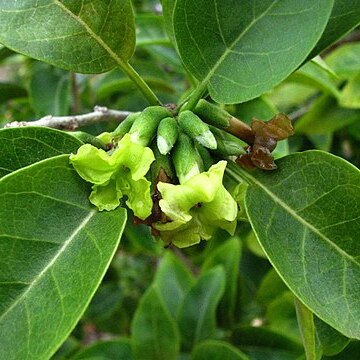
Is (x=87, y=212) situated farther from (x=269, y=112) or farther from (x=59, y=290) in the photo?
(x=269, y=112)

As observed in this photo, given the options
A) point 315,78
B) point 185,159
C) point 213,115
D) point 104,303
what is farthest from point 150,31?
point 104,303

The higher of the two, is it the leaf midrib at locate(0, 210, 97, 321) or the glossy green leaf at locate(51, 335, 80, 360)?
the leaf midrib at locate(0, 210, 97, 321)

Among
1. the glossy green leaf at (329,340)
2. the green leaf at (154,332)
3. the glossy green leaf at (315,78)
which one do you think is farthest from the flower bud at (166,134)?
the green leaf at (154,332)

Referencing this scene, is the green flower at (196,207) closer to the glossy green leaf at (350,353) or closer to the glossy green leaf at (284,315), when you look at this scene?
the glossy green leaf at (350,353)

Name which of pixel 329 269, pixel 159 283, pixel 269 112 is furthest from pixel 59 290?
pixel 159 283

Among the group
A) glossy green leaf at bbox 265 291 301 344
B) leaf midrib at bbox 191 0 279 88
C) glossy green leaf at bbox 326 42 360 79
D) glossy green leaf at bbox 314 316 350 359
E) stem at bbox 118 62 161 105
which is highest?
leaf midrib at bbox 191 0 279 88

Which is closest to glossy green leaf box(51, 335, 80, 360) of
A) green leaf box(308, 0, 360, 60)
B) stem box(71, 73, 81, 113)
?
stem box(71, 73, 81, 113)

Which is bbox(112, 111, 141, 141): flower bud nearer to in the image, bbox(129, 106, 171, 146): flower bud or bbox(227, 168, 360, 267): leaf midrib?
bbox(129, 106, 171, 146): flower bud
